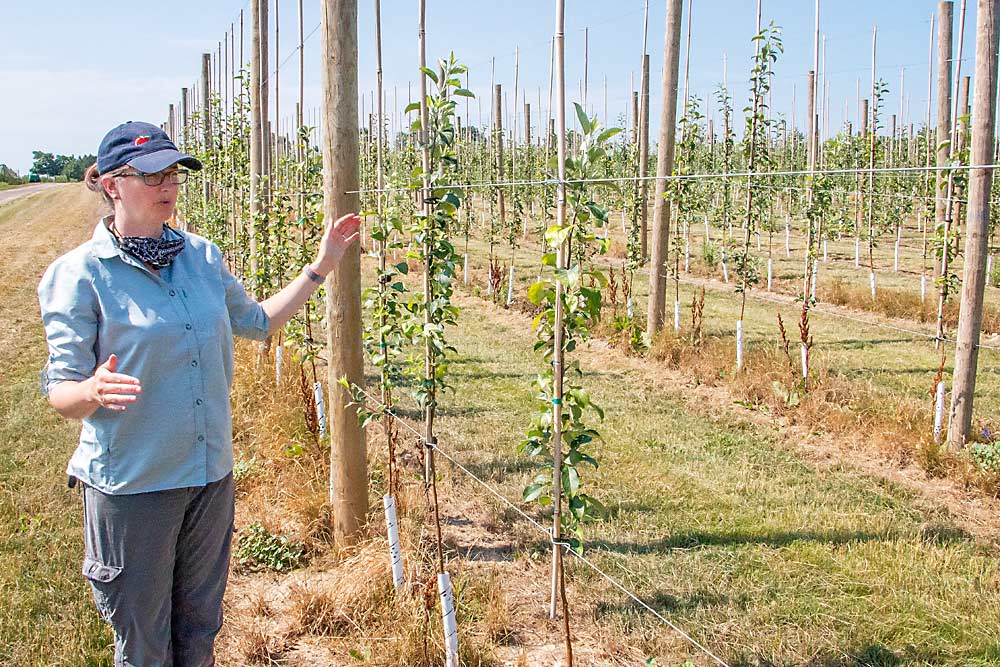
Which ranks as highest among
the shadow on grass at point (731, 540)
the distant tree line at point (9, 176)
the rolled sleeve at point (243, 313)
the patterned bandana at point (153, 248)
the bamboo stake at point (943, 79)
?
the distant tree line at point (9, 176)

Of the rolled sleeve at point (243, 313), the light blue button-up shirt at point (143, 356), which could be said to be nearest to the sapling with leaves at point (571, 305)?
the rolled sleeve at point (243, 313)

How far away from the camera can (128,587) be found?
2.38 m

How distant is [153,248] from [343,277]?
1.68m

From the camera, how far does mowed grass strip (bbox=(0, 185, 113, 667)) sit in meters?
3.37

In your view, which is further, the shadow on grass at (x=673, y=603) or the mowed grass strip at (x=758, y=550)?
the shadow on grass at (x=673, y=603)

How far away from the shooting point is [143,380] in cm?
230

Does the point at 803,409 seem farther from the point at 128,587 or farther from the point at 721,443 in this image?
the point at 128,587

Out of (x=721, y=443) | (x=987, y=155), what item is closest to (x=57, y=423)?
(x=721, y=443)

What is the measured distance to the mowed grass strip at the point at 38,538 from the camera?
337 centimetres

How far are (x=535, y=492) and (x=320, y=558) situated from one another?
142 centimetres

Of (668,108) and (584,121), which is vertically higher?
(668,108)

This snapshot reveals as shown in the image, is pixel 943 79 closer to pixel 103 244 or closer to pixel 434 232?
pixel 434 232

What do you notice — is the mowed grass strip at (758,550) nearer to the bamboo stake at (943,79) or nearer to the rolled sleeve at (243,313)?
Result: the rolled sleeve at (243,313)

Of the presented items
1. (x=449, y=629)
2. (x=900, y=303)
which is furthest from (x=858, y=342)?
(x=449, y=629)
